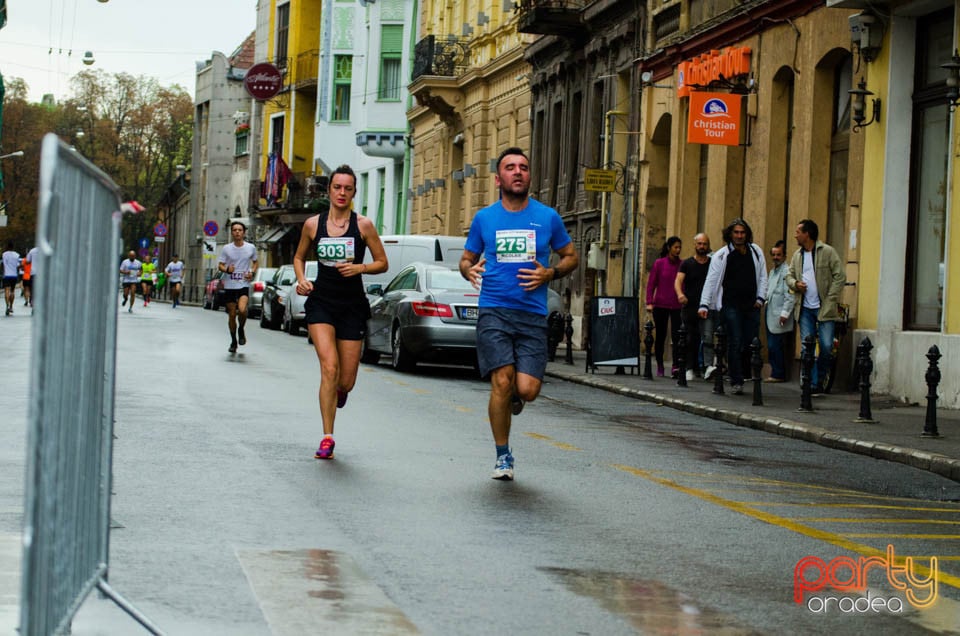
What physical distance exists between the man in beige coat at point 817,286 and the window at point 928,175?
43.1 inches

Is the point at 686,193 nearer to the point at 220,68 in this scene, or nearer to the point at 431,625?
the point at 431,625

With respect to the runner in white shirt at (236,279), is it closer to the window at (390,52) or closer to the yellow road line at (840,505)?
the yellow road line at (840,505)

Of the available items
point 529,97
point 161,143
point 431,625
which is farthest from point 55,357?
point 161,143

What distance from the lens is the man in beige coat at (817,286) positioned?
19.2 meters

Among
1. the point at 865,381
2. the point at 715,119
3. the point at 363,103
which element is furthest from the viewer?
the point at 363,103

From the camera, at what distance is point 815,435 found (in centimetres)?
1453

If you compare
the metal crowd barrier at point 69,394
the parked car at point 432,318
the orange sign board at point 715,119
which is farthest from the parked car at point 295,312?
the metal crowd barrier at point 69,394

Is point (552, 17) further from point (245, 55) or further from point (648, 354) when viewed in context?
point (245, 55)

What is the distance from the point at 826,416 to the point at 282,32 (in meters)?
67.0

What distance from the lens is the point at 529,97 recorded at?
4181 centimetres

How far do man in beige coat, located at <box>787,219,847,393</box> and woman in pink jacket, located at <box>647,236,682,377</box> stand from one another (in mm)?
3551

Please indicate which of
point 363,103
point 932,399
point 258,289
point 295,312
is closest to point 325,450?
point 932,399

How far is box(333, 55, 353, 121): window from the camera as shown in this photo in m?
69.2

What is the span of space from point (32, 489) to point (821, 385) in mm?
17035
